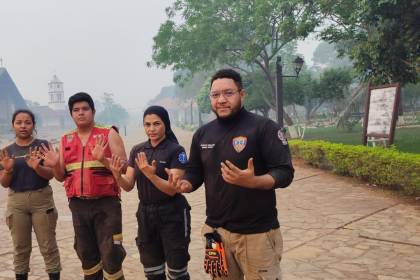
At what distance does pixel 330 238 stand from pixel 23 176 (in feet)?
13.0

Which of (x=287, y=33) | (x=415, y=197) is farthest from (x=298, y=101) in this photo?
(x=415, y=197)

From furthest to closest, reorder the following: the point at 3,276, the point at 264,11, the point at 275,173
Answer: the point at 264,11 < the point at 3,276 < the point at 275,173

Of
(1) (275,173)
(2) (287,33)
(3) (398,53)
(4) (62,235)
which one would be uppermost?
(2) (287,33)

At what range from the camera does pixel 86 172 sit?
357cm

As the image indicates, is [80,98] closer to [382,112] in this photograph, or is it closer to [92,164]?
[92,164]

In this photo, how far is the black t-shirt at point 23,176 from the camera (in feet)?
13.4

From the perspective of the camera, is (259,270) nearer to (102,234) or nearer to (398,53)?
(102,234)

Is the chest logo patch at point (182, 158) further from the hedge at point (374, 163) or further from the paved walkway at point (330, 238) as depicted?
the hedge at point (374, 163)

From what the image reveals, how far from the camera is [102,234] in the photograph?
3.61 m

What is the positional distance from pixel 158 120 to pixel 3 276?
303cm

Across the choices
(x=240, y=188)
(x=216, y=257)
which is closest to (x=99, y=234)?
(x=216, y=257)

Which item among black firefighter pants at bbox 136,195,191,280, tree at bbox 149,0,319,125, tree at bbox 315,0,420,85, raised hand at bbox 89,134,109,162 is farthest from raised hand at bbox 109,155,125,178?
tree at bbox 149,0,319,125

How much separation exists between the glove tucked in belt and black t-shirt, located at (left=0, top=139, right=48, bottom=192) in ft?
7.26

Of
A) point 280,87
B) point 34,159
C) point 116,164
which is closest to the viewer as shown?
point 116,164
